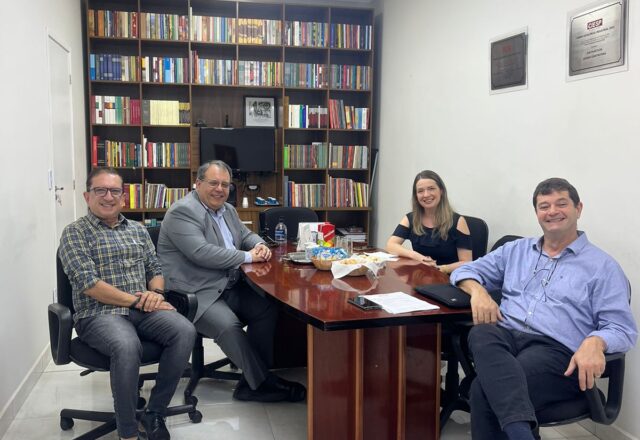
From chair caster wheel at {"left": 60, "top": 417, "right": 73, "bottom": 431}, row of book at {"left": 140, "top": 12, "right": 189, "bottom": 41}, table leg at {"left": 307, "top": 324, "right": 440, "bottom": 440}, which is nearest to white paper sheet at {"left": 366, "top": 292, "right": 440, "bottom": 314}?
table leg at {"left": 307, "top": 324, "right": 440, "bottom": 440}

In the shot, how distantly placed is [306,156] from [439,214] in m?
2.48

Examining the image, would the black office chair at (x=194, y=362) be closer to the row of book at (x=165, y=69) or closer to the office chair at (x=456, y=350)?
the office chair at (x=456, y=350)

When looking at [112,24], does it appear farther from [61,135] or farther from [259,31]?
[61,135]

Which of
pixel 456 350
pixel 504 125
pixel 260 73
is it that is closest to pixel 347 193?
pixel 260 73

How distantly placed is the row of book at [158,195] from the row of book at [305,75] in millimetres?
1501

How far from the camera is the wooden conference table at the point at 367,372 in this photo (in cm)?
237

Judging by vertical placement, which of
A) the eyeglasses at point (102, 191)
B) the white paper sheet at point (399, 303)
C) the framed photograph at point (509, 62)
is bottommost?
the white paper sheet at point (399, 303)

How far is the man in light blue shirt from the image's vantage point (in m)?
1.95

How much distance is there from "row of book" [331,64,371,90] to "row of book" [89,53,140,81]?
1.84 metres

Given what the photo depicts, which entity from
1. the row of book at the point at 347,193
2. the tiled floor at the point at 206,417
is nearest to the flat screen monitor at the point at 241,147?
the row of book at the point at 347,193

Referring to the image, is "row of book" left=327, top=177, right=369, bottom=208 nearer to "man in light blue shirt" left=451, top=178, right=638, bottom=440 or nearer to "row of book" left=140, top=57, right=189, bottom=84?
"row of book" left=140, top=57, right=189, bottom=84

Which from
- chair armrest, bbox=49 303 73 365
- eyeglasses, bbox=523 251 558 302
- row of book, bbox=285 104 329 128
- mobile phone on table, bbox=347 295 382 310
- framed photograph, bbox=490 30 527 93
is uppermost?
framed photograph, bbox=490 30 527 93

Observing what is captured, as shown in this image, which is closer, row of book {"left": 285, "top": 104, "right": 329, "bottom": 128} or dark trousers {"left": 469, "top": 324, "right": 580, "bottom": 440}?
dark trousers {"left": 469, "top": 324, "right": 580, "bottom": 440}

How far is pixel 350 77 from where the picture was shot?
18.6 feet
